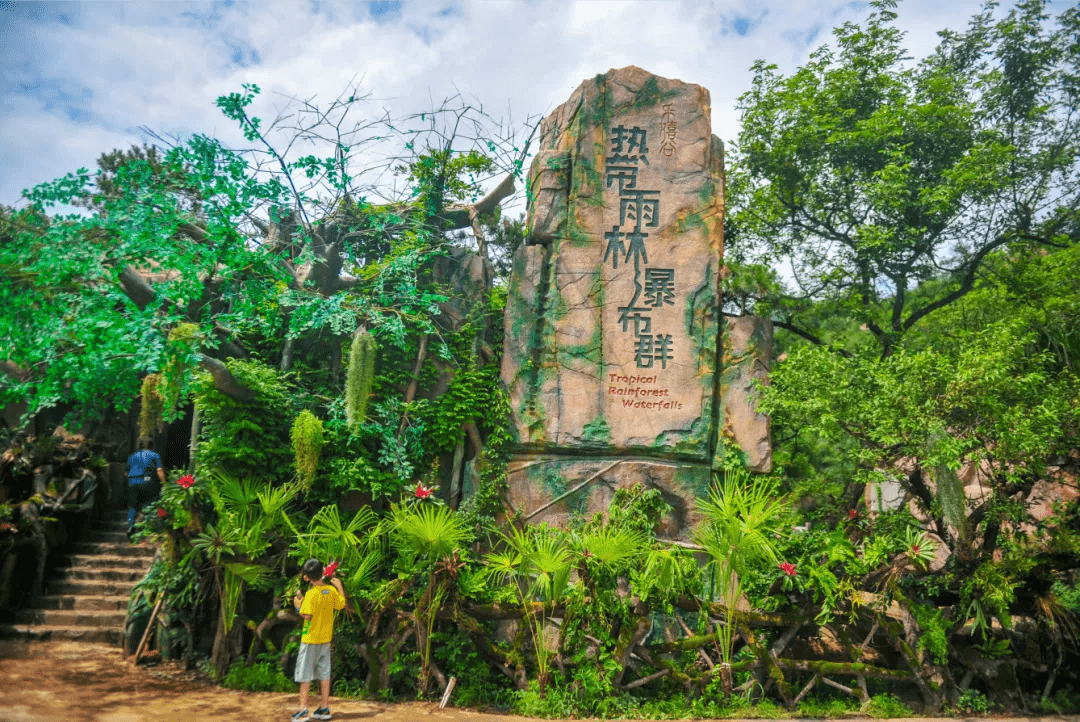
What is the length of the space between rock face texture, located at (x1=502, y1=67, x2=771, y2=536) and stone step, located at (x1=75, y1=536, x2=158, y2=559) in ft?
14.2

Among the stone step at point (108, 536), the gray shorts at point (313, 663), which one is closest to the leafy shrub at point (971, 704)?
the gray shorts at point (313, 663)

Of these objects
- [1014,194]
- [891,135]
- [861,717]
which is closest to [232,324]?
[861,717]

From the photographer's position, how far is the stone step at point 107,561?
8.20 m

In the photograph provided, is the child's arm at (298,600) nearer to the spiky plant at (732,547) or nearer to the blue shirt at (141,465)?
the spiky plant at (732,547)

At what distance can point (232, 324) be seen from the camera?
766 cm

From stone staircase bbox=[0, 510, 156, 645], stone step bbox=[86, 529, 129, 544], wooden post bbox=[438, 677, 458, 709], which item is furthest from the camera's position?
stone step bbox=[86, 529, 129, 544]

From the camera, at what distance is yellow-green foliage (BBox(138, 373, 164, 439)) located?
816 cm

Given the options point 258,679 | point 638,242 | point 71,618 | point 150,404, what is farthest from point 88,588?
point 638,242

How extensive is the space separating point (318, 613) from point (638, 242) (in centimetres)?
498

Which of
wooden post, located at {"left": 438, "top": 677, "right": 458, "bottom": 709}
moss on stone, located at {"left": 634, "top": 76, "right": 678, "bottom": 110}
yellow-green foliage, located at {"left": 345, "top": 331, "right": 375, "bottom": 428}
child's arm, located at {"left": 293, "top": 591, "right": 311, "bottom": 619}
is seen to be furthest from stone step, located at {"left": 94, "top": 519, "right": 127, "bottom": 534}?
moss on stone, located at {"left": 634, "top": 76, "right": 678, "bottom": 110}

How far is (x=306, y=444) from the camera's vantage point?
7012 mm

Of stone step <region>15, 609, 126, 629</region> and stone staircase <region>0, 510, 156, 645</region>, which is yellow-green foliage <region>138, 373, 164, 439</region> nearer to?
stone staircase <region>0, 510, 156, 645</region>

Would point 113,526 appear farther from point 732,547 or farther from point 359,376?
point 732,547

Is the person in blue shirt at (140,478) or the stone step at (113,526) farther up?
the person in blue shirt at (140,478)
